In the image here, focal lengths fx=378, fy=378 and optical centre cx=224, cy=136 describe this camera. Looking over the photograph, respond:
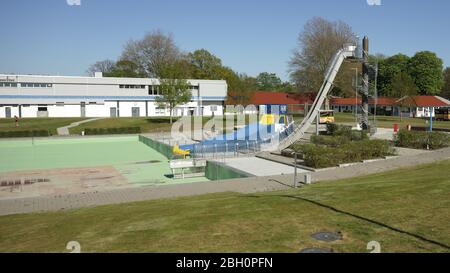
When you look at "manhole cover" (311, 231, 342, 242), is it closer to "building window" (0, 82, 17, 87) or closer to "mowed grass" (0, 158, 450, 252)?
"mowed grass" (0, 158, 450, 252)

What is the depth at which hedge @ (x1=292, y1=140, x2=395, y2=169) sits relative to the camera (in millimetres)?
18516

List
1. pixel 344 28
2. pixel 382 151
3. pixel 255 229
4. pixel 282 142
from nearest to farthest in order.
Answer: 1. pixel 255 229
2. pixel 382 151
3. pixel 282 142
4. pixel 344 28

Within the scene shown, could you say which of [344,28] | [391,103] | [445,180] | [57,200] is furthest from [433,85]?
[57,200]

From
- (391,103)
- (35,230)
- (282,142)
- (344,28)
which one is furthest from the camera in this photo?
(391,103)

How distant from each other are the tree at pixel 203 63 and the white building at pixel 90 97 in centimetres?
1495

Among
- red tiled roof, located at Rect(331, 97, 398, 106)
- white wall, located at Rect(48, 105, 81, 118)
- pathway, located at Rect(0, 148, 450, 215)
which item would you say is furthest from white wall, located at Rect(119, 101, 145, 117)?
pathway, located at Rect(0, 148, 450, 215)

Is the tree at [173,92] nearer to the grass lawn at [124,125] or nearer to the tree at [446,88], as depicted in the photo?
the grass lawn at [124,125]

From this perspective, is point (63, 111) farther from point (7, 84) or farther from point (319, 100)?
point (319, 100)

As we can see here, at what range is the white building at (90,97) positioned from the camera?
63.2m

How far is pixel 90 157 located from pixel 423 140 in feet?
78.6

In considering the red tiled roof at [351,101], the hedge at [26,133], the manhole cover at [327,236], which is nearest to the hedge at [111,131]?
the hedge at [26,133]

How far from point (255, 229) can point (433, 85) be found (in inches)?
3604
